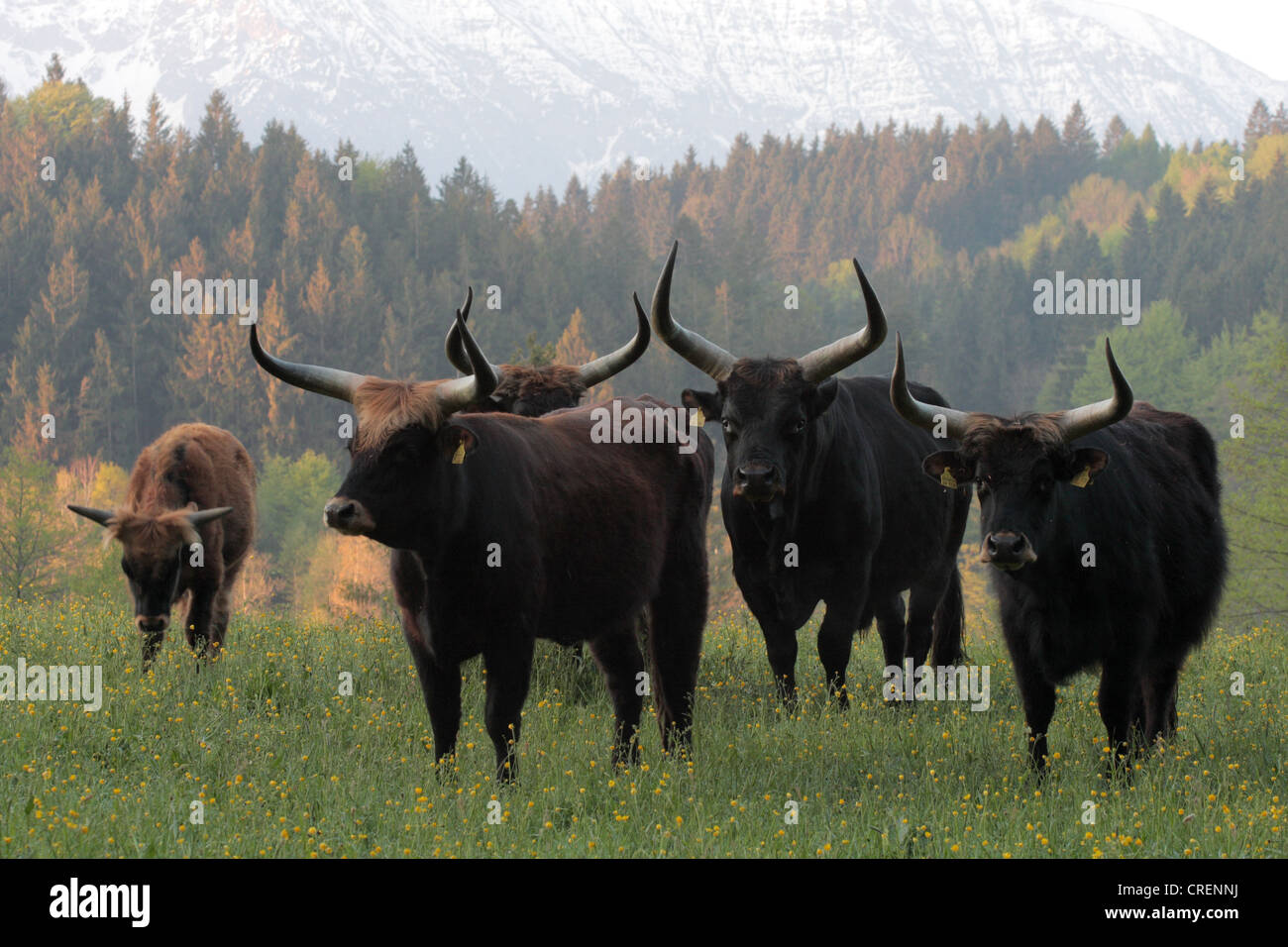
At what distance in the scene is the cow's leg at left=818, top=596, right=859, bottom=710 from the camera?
8117mm

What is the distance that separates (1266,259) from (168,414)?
80.5 m

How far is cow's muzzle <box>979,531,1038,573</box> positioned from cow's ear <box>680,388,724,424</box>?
2590mm

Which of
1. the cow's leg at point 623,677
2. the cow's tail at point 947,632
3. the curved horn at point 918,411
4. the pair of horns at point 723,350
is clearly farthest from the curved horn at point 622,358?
the cow's tail at point 947,632

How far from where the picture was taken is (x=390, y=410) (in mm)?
5734

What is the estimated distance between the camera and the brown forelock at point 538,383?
9.36 meters

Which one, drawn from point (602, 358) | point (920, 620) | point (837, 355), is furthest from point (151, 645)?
point (920, 620)

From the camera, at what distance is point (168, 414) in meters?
85.2

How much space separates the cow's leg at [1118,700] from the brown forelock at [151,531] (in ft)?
20.5

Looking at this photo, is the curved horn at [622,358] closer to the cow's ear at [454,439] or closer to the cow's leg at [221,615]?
the cow's ear at [454,439]

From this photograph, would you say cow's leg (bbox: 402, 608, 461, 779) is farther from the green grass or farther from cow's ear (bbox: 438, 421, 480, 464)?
cow's ear (bbox: 438, 421, 480, 464)

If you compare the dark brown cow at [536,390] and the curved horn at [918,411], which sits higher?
the dark brown cow at [536,390]

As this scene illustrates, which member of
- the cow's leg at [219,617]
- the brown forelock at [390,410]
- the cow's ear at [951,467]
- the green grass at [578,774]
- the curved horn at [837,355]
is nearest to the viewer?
the green grass at [578,774]

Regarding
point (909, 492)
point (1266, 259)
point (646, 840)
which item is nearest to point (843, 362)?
point (909, 492)

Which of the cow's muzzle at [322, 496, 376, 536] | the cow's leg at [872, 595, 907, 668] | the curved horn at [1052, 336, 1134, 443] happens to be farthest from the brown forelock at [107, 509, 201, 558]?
the curved horn at [1052, 336, 1134, 443]
